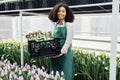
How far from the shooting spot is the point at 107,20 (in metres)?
4.79

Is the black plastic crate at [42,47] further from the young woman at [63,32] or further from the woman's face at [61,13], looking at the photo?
the woman's face at [61,13]

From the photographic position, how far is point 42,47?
2.44 m

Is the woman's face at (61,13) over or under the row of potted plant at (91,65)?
over

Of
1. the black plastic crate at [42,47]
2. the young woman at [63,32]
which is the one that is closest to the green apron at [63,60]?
the young woman at [63,32]

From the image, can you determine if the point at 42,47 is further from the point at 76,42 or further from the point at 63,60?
the point at 76,42

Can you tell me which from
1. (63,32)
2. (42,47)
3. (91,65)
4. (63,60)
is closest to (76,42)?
(91,65)

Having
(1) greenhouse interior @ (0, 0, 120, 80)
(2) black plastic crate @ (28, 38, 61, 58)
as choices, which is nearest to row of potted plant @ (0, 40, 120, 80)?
(1) greenhouse interior @ (0, 0, 120, 80)

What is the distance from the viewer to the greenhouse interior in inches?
82.6

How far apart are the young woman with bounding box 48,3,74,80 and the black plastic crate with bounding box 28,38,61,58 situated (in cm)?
12

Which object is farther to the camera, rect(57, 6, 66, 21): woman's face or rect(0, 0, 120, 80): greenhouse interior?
rect(57, 6, 66, 21): woman's face

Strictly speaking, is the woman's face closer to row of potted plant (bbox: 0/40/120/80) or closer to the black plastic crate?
the black plastic crate

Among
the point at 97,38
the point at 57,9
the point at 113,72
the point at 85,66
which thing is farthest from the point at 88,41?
the point at 113,72

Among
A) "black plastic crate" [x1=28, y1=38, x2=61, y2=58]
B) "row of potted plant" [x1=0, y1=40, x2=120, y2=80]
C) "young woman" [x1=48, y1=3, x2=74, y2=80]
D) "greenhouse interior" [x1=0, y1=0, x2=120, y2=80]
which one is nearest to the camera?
"greenhouse interior" [x1=0, y1=0, x2=120, y2=80]

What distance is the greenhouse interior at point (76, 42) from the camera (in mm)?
2098
